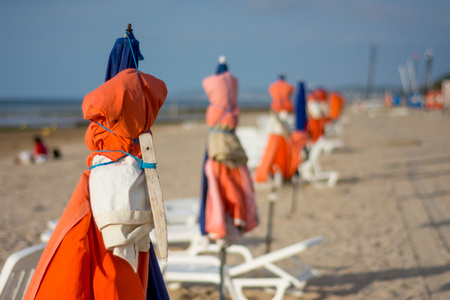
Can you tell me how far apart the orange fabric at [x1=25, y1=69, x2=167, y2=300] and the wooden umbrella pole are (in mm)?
94

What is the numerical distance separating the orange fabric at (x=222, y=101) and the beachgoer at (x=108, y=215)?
1.56 m

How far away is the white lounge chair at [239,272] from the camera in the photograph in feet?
12.5

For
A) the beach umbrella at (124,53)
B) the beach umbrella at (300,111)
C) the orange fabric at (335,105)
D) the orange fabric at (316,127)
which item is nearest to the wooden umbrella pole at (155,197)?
the beach umbrella at (124,53)

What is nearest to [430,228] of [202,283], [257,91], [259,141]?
[202,283]

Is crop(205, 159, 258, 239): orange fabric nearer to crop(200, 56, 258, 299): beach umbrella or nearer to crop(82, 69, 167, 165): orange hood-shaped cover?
crop(200, 56, 258, 299): beach umbrella

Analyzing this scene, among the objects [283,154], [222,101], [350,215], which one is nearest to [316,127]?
[350,215]

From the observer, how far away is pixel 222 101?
360cm

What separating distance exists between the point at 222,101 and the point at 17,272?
1987 millimetres

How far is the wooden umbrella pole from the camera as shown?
1.90 m

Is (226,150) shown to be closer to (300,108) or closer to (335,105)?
(300,108)

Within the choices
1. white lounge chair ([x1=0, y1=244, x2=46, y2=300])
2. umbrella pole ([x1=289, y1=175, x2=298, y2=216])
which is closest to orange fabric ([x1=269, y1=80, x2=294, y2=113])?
umbrella pole ([x1=289, y1=175, x2=298, y2=216])

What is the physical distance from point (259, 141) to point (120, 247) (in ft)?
30.3

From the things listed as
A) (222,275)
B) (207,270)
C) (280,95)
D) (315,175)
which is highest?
(280,95)

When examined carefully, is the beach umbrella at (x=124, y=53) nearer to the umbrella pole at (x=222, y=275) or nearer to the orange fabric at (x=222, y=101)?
the orange fabric at (x=222, y=101)
